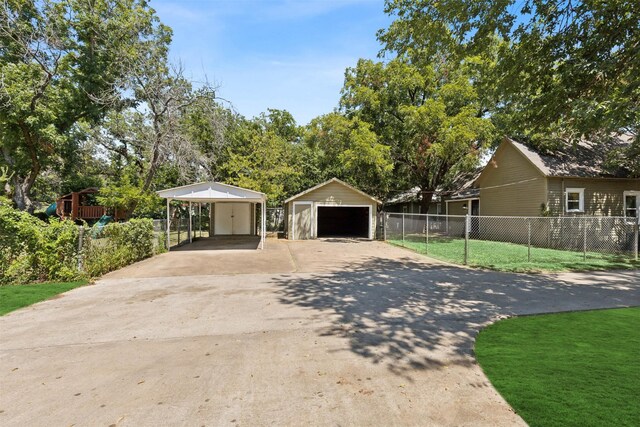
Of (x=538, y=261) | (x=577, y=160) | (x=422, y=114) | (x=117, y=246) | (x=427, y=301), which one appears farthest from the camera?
(x=422, y=114)

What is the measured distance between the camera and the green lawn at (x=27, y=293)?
6137 millimetres

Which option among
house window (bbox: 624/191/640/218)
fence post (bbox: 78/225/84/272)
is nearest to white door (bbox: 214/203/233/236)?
fence post (bbox: 78/225/84/272)

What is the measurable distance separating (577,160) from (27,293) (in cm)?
2218

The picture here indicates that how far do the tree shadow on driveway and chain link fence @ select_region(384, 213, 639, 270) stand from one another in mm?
2048

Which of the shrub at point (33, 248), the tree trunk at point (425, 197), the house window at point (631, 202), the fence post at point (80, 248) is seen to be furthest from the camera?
the tree trunk at point (425, 197)

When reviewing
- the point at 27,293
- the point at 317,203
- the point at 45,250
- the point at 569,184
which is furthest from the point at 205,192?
the point at 569,184

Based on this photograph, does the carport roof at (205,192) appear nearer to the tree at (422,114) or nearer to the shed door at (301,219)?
the shed door at (301,219)

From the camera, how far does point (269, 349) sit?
13.7 feet

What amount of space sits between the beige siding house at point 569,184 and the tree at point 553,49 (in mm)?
7610

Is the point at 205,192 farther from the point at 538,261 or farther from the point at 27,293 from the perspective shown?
the point at 538,261

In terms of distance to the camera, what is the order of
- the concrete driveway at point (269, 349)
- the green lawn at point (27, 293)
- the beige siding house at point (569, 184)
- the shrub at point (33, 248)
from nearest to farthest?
1. the concrete driveway at point (269, 349)
2. the green lawn at point (27, 293)
3. the shrub at point (33, 248)
4. the beige siding house at point (569, 184)

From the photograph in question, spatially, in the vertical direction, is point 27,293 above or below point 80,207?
below

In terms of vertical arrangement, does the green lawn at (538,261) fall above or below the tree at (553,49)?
below

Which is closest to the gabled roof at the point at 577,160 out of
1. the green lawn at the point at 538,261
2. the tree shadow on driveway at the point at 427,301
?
the green lawn at the point at 538,261
